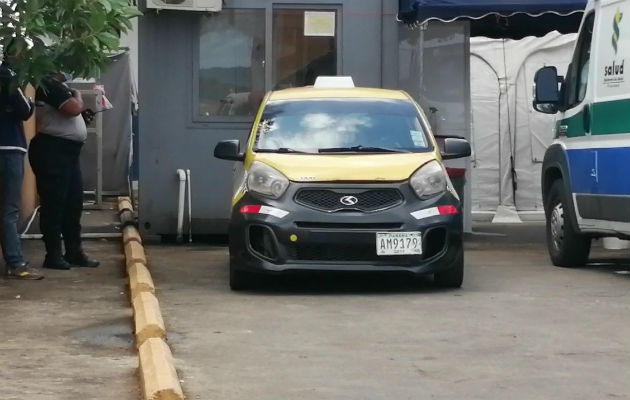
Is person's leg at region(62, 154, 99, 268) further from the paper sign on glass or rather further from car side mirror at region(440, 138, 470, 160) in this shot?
the paper sign on glass

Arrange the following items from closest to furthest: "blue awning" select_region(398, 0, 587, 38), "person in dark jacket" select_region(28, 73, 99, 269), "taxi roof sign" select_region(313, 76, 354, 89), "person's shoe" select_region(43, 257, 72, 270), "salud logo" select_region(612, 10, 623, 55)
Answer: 1. "salud logo" select_region(612, 10, 623, 55)
2. "person in dark jacket" select_region(28, 73, 99, 269)
3. "person's shoe" select_region(43, 257, 72, 270)
4. "taxi roof sign" select_region(313, 76, 354, 89)
5. "blue awning" select_region(398, 0, 587, 38)

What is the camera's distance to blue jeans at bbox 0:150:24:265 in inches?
400

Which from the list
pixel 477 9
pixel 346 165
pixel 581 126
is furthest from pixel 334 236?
pixel 477 9

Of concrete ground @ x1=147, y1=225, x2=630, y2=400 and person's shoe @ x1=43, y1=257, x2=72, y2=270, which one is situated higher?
person's shoe @ x1=43, y1=257, x2=72, y2=270

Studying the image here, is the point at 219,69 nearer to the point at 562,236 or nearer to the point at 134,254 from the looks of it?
the point at 134,254

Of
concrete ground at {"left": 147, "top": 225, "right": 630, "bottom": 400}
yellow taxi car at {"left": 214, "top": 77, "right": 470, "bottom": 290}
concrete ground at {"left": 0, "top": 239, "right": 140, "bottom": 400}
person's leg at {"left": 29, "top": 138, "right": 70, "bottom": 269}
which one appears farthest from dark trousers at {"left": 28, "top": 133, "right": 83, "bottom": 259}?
yellow taxi car at {"left": 214, "top": 77, "right": 470, "bottom": 290}

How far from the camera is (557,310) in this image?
9.12 m

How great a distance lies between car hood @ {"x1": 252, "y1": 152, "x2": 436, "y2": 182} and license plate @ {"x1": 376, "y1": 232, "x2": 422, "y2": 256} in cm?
45

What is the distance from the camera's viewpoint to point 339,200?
9.72 metres

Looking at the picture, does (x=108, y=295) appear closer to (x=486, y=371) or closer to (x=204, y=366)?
(x=204, y=366)

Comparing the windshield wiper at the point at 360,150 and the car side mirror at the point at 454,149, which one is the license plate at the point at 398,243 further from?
the car side mirror at the point at 454,149

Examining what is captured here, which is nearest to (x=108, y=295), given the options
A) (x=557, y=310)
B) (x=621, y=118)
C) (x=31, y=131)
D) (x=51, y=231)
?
(x=51, y=231)

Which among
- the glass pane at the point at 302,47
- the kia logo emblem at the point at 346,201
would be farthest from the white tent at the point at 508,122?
the kia logo emblem at the point at 346,201

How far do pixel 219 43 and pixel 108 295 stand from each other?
184 inches
